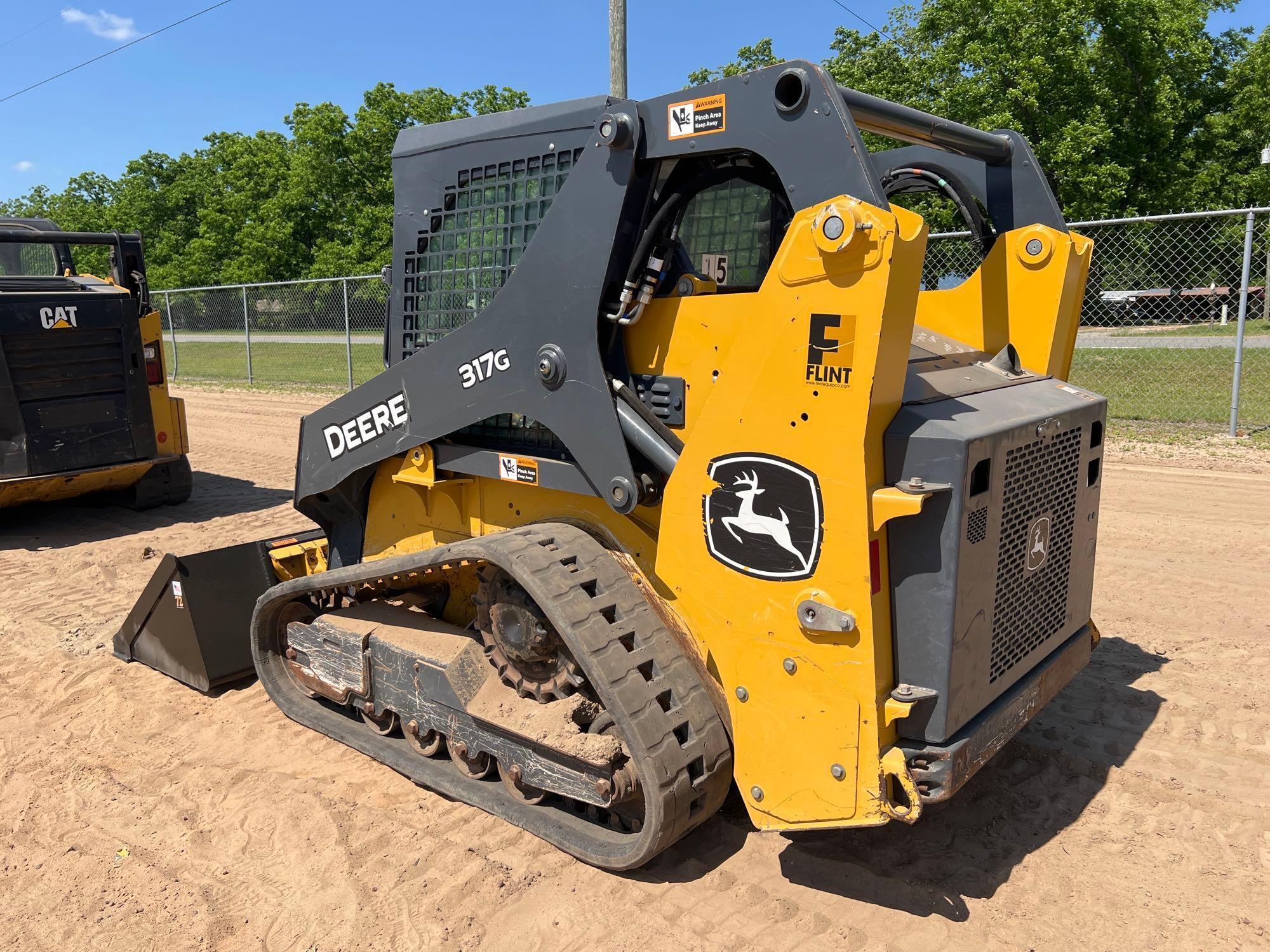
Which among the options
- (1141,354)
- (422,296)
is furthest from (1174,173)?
(422,296)

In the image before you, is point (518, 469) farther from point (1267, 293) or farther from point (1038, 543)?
point (1267, 293)

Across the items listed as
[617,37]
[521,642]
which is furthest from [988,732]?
[617,37]

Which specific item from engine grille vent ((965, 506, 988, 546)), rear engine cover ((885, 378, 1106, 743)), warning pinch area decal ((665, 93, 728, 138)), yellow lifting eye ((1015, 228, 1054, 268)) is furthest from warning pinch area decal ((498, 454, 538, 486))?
yellow lifting eye ((1015, 228, 1054, 268))

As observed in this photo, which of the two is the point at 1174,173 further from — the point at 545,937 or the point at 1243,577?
the point at 545,937

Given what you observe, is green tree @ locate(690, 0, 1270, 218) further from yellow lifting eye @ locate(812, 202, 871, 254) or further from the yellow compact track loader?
yellow lifting eye @ locate(812, 202, 871, 254)

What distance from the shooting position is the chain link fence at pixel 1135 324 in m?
10.6

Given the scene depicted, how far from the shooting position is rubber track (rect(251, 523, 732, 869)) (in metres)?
2.77

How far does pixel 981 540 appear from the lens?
8.70 ft

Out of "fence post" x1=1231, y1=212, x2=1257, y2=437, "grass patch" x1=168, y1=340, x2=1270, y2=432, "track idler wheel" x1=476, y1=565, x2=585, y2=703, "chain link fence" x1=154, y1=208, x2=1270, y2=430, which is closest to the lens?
"track idler wheel" x1=476, y1=565, x2=585, y2=703

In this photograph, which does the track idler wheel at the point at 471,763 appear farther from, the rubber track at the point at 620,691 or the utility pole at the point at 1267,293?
the utility pole at the point at 1267,293

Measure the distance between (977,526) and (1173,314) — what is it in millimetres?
13772

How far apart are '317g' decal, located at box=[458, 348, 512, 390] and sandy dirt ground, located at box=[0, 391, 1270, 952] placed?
1.55 metres

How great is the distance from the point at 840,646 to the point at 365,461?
214 centimetres

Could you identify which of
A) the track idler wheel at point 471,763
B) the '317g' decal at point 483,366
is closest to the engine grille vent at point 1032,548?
the '317g' decal at point 483,366
